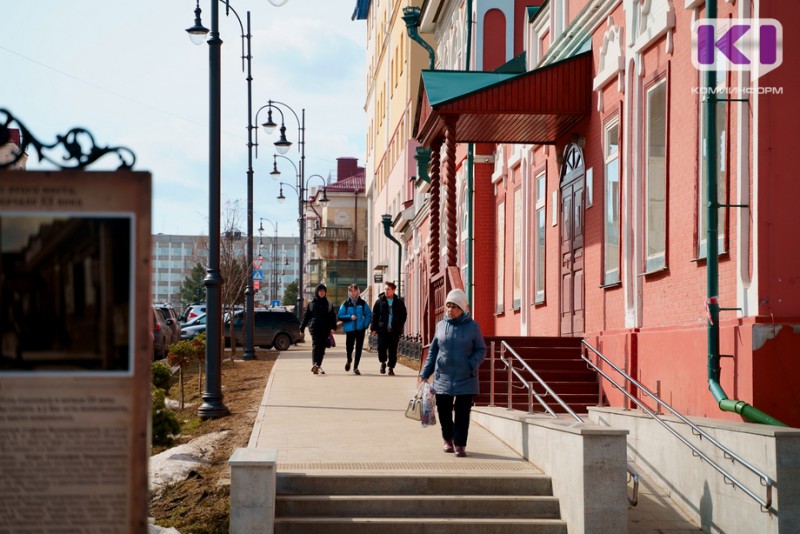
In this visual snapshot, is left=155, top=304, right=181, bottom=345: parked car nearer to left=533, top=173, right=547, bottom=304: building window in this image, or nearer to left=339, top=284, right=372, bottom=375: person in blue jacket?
left=339, top=284, right=372, bottom=375: person in blue jacket

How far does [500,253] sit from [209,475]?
15.2 meters

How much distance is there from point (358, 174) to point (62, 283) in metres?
104

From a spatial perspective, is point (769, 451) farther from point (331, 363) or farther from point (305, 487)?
point (331, 363)

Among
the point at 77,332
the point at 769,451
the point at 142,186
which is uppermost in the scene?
the point at 142,186

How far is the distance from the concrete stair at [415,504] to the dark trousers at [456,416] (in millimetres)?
1192

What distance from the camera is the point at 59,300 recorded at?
5.17 meters

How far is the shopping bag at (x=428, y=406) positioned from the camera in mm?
12766

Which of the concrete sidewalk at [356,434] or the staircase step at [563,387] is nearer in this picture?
the concrete sidewalk at [356,434]

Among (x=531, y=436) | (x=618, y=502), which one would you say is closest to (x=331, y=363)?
(x=531, y=436)

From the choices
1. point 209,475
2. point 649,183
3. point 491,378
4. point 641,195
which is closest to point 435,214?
point 491,378

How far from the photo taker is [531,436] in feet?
37.7

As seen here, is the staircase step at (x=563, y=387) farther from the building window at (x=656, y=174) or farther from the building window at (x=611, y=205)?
the building window at (x=656, y=174)
